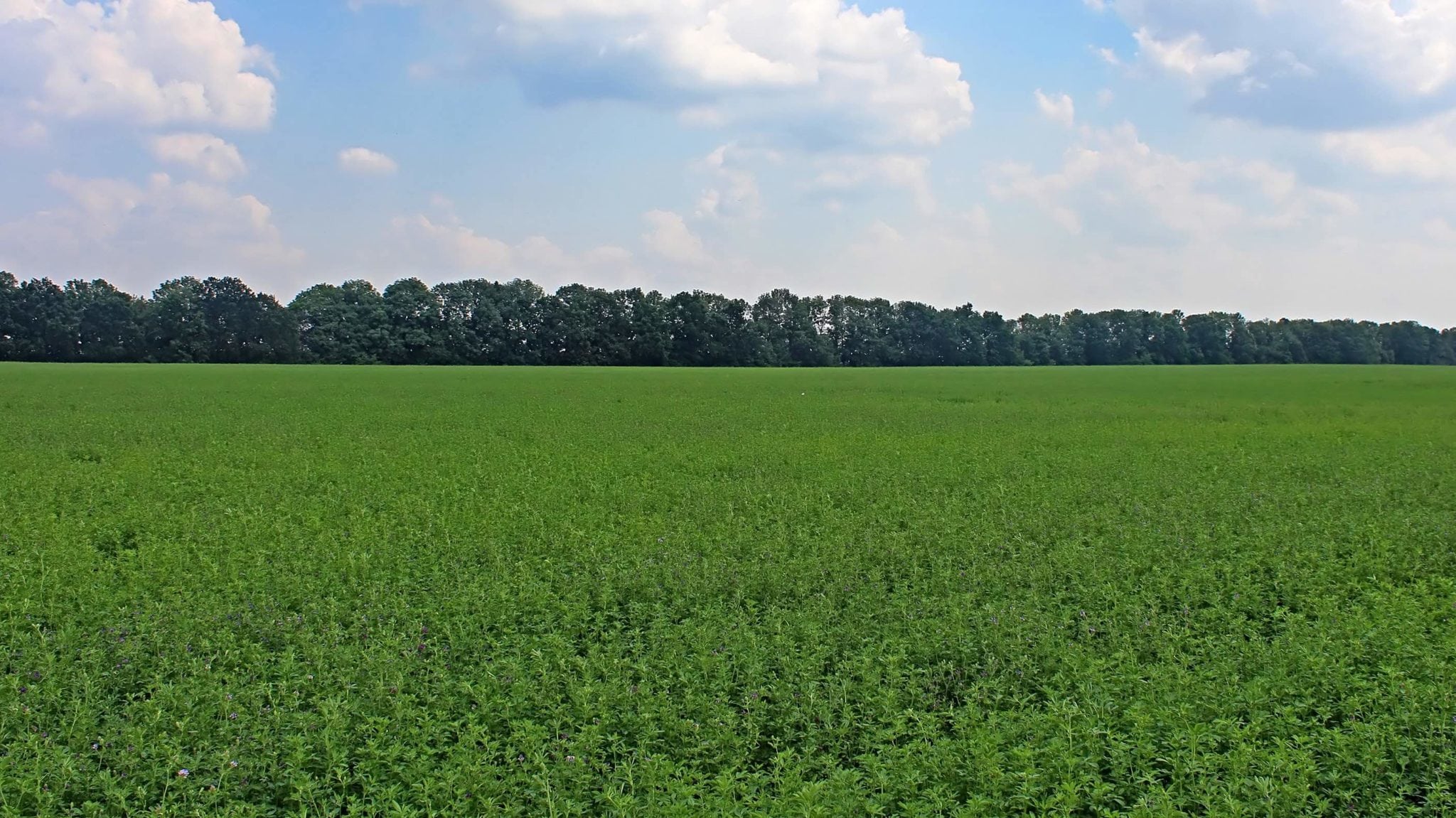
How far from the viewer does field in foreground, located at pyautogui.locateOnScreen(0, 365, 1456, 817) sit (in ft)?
19.1

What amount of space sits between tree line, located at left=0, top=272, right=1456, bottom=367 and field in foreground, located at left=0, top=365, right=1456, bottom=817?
88.0m

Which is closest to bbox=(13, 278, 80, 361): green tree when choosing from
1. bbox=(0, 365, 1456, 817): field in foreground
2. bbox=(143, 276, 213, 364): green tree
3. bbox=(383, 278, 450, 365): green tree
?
bbox=(143, 276, 213, 364): green tree

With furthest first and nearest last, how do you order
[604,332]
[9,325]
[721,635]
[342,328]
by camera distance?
[604,332], [342,328], [9,325], [721,635]

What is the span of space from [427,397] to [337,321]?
70.0 meters

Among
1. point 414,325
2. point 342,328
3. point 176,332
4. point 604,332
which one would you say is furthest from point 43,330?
point 604,332

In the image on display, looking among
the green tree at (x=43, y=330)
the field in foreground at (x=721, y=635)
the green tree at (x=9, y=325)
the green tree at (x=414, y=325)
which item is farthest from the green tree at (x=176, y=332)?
the field in foreground at (x=721, y=635)

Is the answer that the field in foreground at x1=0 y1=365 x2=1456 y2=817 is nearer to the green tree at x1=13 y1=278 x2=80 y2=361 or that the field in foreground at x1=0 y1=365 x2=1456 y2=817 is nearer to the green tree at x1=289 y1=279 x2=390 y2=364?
the green tree at x1=289 y1=279 x2=390 y2=364

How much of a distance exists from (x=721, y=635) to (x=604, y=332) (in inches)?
4179

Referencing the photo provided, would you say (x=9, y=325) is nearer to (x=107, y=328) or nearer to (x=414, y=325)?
(x=107, y=328)

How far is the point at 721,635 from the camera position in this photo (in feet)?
27.6

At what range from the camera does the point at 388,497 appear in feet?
48.9

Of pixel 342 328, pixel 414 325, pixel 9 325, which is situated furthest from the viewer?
pixel 414 325

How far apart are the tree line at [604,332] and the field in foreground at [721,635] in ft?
289

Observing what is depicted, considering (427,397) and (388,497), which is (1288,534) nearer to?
(388,497)
